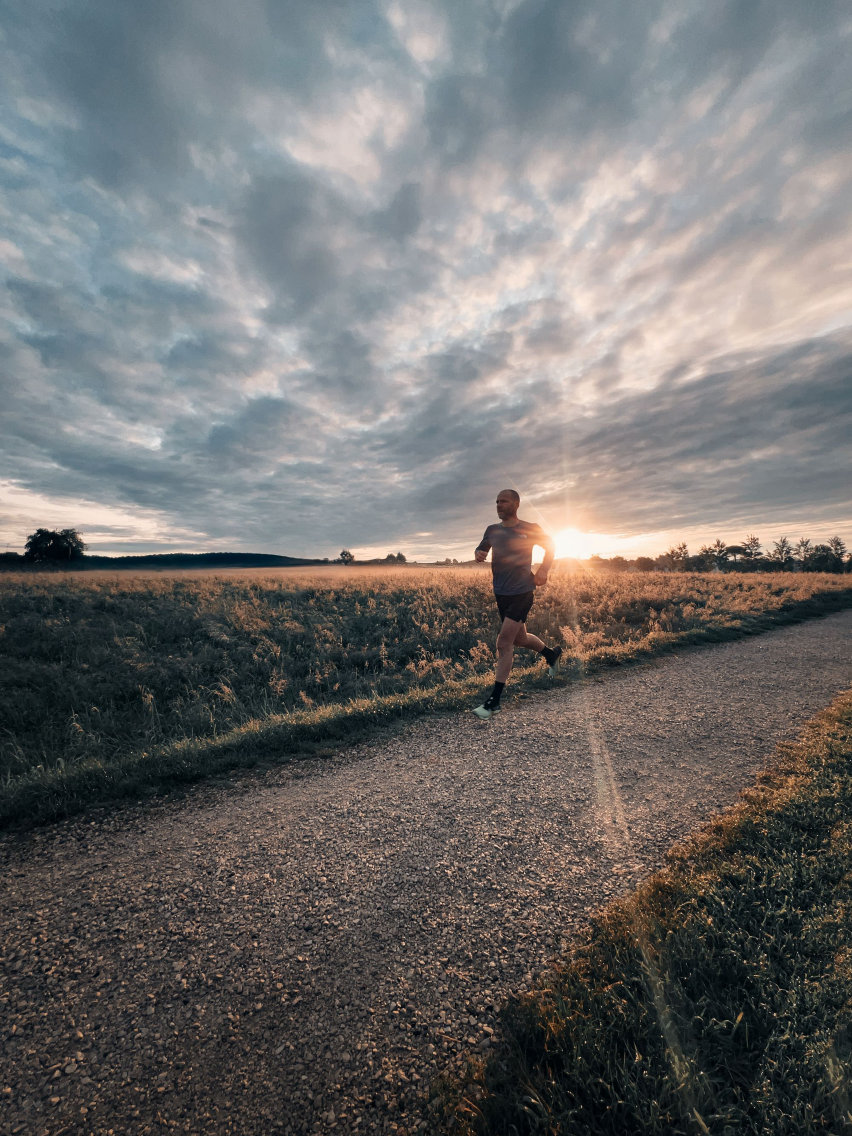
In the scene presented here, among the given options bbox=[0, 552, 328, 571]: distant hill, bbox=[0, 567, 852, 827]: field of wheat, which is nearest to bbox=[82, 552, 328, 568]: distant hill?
bbox=[0, 552, 328, 571]: distant hill

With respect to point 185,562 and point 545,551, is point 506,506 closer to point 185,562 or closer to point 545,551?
point 545,551

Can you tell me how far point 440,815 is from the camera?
402 centimetres

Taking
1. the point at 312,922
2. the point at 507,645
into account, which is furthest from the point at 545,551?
the point at 312,922

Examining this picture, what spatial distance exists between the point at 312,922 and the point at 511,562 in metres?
5.08

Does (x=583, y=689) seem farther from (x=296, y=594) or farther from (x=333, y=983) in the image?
(x=296, y=594)

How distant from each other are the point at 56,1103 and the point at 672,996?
A: 273 cm

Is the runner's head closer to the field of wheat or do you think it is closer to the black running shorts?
the black running shorts

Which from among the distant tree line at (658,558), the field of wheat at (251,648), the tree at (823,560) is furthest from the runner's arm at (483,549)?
the tree at (823,560)

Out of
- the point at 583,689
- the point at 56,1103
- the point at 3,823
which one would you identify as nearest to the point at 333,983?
the point at 56,1103

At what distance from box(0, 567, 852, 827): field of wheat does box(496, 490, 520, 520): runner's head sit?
9.37 feet

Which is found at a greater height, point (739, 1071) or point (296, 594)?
point (296, 594)

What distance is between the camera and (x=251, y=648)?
39.2ft

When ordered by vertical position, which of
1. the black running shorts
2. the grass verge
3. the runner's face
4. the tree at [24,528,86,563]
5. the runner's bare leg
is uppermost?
the tree at [24,528,86,563]

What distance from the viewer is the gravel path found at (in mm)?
2000
